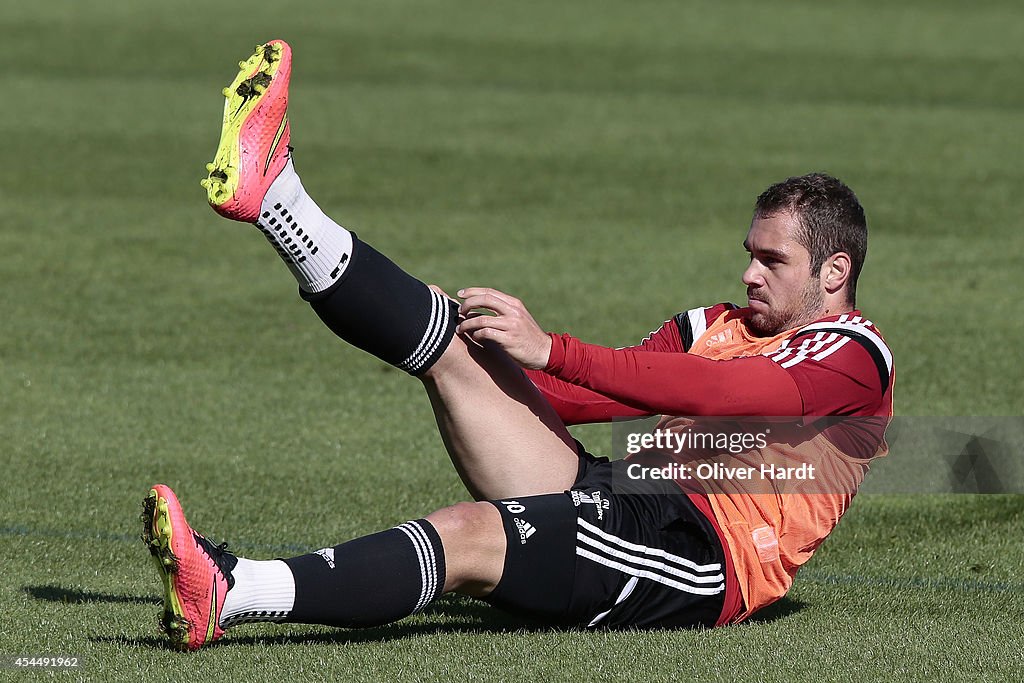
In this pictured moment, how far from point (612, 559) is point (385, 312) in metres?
0.93

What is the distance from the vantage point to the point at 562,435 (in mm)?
4828

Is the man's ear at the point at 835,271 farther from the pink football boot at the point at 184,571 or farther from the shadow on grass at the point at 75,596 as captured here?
the shadow on grass at the point at 75,596

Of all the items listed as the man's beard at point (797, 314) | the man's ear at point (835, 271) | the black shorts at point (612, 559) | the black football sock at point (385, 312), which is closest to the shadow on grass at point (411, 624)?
the black shorts at point (612, 559)

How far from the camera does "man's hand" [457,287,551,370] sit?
4391 millimetres

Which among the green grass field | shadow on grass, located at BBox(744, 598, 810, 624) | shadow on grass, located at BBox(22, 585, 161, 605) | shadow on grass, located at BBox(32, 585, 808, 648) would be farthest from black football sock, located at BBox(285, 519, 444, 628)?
shadow on grass, located at BBox(744, 598, 810, 624)

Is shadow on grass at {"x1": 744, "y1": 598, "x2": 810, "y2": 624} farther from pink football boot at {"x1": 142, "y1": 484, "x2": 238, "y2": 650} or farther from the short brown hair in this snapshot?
pink football boot at {"x1": 142, "y1": 484, "x2": 238, "y2": 650}

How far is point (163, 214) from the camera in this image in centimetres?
1220

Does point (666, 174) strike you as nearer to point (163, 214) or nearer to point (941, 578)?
point (163, 214)

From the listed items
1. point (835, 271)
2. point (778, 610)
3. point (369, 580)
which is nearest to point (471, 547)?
point (369, 580)

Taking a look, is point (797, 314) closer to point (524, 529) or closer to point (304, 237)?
point (524, 529)

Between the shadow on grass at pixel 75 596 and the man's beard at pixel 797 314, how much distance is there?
205 centimetres

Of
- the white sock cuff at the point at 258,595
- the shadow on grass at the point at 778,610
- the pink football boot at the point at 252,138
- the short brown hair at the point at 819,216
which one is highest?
the pink football boot at the point at 252,138

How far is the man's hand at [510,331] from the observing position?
173 inches

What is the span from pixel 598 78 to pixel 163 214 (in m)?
7.77
